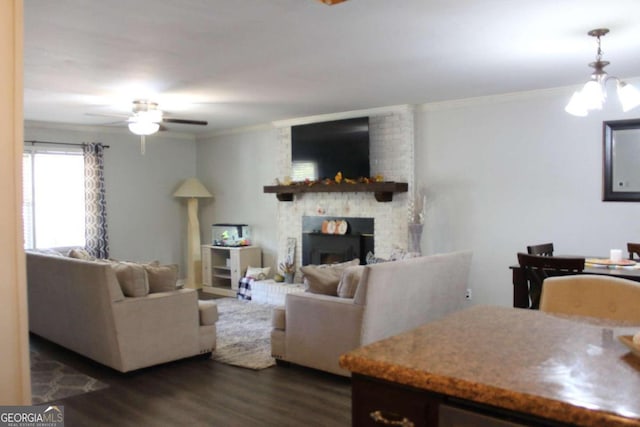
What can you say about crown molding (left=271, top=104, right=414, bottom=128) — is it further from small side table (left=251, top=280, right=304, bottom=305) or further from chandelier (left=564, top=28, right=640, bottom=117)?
chandelier (left=564, top=28, right=640, bottom=117)

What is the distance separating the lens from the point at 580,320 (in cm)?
182

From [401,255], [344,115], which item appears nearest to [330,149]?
[344,115]

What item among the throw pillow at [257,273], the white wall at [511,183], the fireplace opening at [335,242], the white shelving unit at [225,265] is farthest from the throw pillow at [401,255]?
the white shelving unit at [225,265]

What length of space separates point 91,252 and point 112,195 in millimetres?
937

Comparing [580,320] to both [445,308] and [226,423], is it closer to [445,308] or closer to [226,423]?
[226,423]

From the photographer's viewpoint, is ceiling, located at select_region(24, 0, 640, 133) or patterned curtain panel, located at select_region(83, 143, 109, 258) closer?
ceiling, located at select_region(24, 0, 640, 133)

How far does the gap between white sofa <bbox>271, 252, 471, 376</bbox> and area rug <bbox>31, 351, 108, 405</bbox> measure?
1.46 metres

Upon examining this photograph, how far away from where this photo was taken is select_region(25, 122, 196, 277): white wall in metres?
8.18

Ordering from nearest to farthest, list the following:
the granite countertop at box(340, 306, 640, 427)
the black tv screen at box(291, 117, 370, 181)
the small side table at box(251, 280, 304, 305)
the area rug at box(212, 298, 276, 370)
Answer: the granite countertop at box(340, 306, 640, 427)
the area rug at box(212, 298, 276, 370)
the black tv screen at box(291, 117, 370, 181)
the small side table at box(251, 280, 304, 305)

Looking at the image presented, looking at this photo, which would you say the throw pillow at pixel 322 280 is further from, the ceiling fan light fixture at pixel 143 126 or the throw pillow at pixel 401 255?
the ceiling fan light fixture at pixel 143 126

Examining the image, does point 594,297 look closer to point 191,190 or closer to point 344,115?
point 344,115

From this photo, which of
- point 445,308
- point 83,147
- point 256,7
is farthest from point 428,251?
point 83,147

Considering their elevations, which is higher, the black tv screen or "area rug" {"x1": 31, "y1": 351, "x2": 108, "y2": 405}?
the black tv screen

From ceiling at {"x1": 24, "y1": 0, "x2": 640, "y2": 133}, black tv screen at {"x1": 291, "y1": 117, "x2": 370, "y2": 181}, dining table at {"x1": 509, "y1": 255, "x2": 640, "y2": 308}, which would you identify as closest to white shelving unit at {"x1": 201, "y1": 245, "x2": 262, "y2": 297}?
black tv screen at {"x1": 291, "y1": 117, "x2": 370, "y2": 181}
